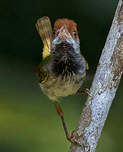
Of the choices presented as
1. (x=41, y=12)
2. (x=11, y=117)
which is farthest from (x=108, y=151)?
(x=41, y=12)

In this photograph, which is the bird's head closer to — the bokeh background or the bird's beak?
the bird's beak

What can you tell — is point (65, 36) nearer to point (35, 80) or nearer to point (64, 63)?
point (64, 63)

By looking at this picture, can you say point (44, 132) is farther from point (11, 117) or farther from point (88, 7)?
point (88, 7)

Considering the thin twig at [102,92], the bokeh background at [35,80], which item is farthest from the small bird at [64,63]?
the bokeh background at [35,80]

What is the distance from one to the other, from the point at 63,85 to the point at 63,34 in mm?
411

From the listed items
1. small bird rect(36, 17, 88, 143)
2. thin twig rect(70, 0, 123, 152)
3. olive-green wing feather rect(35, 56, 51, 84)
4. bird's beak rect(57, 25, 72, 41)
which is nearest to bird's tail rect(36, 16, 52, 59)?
olive-green wing feather rect(35, 56, 51, 84)

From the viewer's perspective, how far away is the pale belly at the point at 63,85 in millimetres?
3203

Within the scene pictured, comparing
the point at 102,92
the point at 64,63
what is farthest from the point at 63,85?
the point at 102,92

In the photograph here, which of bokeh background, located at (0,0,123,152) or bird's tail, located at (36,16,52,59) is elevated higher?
bird's tail, located at (36,16,52,59)

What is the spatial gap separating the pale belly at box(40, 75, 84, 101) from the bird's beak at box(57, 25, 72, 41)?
314 millimetres

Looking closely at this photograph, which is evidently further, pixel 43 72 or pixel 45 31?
pixel 45 31

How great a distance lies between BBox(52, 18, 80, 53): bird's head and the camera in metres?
3.16

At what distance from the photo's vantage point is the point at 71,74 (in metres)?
3.21

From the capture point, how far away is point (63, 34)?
3150mm
